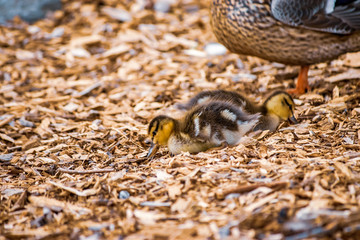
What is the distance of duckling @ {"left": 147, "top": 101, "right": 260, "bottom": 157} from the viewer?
322 cm

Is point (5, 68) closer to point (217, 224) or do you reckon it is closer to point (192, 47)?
point (192, 47)

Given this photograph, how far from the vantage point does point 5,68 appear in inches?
214

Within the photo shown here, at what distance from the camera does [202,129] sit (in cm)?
321

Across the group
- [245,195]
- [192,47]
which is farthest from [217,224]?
[192,47]

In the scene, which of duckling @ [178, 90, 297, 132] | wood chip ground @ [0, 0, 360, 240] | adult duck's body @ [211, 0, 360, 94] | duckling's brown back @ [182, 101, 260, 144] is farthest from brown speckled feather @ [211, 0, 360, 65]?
duckling's brown back @ [182, 101, 260, 144]

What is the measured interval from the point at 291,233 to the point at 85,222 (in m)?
1.04

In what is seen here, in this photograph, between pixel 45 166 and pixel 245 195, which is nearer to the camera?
pixel 245 195

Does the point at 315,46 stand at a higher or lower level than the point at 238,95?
higher

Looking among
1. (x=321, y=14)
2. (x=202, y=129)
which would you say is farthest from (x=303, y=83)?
(x=202, y=129)

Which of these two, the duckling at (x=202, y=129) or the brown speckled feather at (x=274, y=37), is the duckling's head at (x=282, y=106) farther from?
the brown speckled feather at (x=274, y=37)

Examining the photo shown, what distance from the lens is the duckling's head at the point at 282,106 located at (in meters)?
3.57

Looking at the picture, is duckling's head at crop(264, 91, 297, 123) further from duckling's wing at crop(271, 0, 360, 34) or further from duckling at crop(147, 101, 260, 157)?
duckling's wing at crop(271, 0, 360, 34)

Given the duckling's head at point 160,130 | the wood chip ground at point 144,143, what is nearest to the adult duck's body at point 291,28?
the wood chip ground at point 144,143

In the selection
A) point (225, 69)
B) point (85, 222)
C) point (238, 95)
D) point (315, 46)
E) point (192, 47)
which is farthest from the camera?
point (192, 47)
